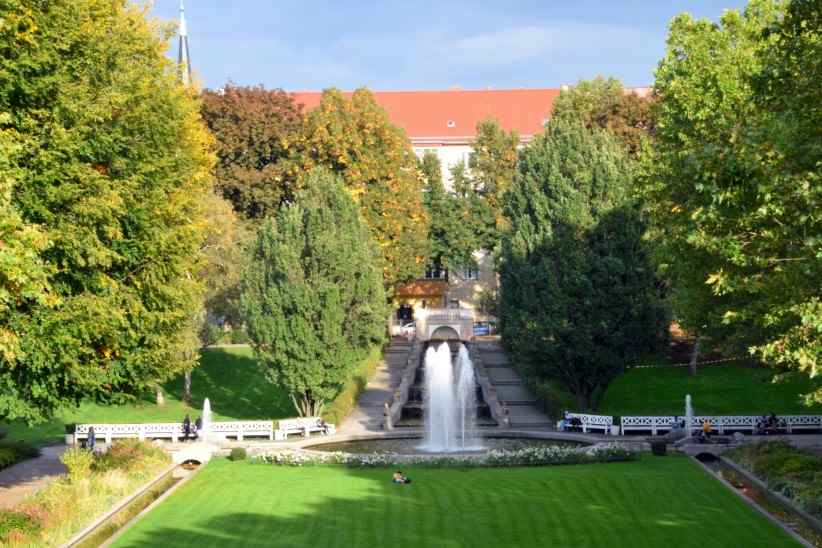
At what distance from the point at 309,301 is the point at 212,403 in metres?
11.7

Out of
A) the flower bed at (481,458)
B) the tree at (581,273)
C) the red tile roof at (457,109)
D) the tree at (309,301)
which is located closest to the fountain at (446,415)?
the tree at (581,273)

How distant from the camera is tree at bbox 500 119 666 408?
44.9 m

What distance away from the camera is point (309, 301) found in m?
47.1

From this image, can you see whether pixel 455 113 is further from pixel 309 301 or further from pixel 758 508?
pixel 758 508

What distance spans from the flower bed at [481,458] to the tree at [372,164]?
28371mm

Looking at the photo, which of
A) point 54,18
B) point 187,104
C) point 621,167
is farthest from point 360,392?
point 54,18

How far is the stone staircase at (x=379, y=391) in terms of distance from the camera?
4778 cm

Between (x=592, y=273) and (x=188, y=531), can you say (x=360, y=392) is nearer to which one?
→ (x=592, y=273)

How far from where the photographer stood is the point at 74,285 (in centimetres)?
2647

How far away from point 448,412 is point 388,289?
21.8 meters

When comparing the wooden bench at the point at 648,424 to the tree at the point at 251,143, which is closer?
the wooden bench at the point at 648,424

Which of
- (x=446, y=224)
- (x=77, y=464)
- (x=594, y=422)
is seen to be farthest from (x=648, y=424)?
(x=446, y=224)

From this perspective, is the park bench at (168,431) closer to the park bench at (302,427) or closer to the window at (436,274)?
the park bench at (302,427)

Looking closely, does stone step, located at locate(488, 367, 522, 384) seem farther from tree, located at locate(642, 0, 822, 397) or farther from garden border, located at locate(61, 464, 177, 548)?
tree, located at locate(642, 0, 822, 397)
